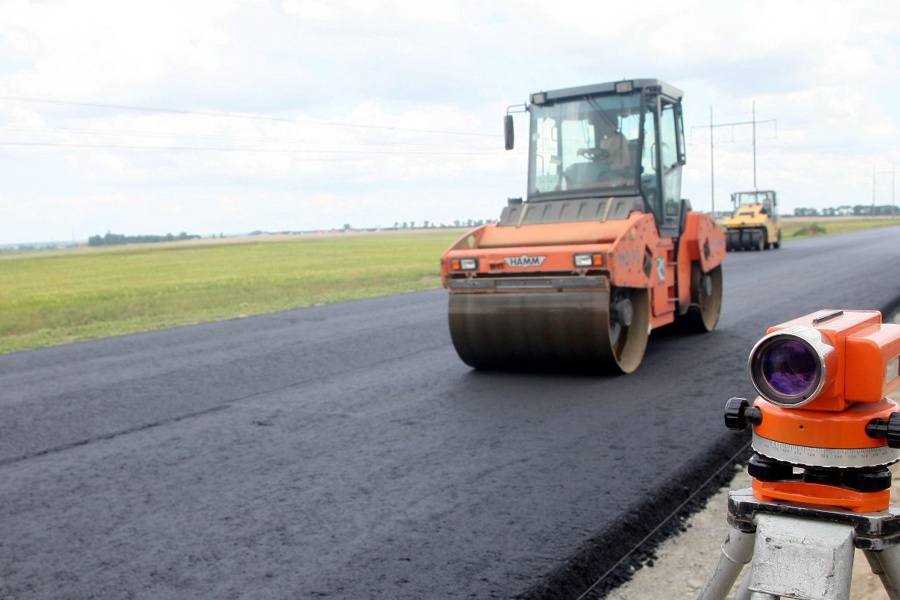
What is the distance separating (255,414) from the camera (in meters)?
6.36

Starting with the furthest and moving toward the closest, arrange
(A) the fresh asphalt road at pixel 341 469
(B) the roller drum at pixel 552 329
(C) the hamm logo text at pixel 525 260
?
1. (C) the hamm logo text at pixel 525 260
2. (B) the roller drum at pixel 552 329
3. (A) the fresh asphalt road at pixel 341 469

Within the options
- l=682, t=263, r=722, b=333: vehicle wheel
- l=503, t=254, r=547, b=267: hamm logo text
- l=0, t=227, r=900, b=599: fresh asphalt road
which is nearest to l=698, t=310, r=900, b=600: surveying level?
l=0, t=227, r=900, b=599: fresh asphalt road

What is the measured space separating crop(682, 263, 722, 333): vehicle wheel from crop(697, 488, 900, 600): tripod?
742cm

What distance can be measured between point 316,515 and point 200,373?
4.36m

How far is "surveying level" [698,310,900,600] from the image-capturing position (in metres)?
1.96

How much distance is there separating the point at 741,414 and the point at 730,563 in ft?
1.22

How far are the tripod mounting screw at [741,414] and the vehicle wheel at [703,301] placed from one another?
24.1 ft

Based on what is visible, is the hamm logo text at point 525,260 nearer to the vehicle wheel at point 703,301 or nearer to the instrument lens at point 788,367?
the vehicle wheel at point 703,301

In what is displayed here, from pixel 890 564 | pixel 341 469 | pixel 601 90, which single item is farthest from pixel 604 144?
pixel 890 564

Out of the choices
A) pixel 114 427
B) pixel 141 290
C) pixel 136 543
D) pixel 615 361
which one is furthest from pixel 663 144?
pixel 141 290

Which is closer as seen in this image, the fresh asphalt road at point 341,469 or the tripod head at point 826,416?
the tripod head at point 826,416

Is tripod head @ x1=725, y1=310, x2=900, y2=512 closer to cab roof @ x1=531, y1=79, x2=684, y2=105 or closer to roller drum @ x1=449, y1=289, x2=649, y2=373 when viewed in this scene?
roller drum @ x1=449, y1=289, x2=649, y2=373

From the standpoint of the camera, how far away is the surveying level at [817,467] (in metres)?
1.96

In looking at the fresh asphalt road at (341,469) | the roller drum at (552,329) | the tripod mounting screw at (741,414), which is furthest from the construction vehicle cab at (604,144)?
the tripod mounting screw at (741,414)
